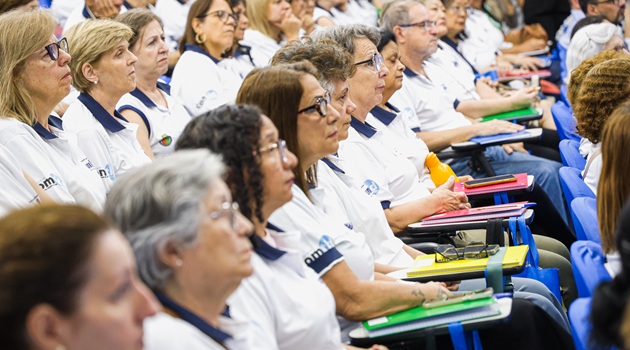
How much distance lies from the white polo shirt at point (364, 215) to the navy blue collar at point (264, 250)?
84 centimetres

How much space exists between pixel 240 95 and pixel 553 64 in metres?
6.40

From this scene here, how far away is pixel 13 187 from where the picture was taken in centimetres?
283

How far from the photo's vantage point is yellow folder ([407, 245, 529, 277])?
2.77m

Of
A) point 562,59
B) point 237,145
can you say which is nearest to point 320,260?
point 237,145

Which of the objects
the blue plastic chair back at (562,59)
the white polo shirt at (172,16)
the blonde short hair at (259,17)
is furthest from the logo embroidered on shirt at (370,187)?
the blue plastic chair back at (562,59)

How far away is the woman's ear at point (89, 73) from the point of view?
3689 mm

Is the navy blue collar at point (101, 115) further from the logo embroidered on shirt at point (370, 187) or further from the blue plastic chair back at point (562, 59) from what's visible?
the blue plastic chair back at point (562, 59)

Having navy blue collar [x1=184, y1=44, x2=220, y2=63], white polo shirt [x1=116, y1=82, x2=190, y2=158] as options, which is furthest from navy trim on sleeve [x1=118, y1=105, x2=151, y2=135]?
navy blue collar [x1=184, y1=44, x2=220, y2=63]

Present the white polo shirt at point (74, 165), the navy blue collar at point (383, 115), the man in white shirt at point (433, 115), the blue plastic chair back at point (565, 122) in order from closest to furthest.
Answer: the white polo shirt at point (74, 165)
the navy blue collar at point (383, 115)
the blue plastic chair back at point (565, 122)
the man in white shirt at point (433, 115)

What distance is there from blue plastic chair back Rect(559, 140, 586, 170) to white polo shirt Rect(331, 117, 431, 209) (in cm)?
68

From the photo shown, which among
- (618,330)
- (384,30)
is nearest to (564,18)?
(384,30)

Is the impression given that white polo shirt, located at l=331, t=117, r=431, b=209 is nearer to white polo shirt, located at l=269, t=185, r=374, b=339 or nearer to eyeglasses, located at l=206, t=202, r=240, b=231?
white polo shirt, located at l=269, t=185, r=374, b=339

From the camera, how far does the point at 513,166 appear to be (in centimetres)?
526

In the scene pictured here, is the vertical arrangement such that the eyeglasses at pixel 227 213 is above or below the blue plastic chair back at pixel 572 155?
above
